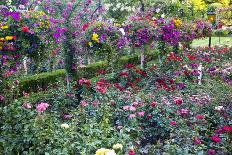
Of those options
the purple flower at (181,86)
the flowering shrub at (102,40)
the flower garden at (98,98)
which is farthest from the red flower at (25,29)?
the purple flower at (181,86)

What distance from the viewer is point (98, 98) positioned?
507cm

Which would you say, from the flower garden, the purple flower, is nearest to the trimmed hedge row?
the flower garden

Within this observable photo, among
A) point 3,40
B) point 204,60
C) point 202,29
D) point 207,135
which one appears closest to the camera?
point 207,135

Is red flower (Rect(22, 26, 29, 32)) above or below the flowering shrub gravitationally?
above

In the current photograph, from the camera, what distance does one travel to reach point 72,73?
6199mm

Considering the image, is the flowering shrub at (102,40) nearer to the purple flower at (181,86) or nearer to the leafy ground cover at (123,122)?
the leafy ground cover at (123,122)

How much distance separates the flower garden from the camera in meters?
3.33

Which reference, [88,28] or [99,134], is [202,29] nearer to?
[88,28]

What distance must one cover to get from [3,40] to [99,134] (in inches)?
70.2

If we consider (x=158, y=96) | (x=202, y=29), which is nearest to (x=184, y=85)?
(x=158, y=96)

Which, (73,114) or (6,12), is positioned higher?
(6,12)

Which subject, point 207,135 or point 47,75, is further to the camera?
point 47,75

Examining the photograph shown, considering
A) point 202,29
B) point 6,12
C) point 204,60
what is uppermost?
point 6,12

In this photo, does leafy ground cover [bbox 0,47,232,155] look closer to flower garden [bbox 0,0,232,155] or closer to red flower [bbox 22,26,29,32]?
flower garden [bbox 0,0,232,155]
